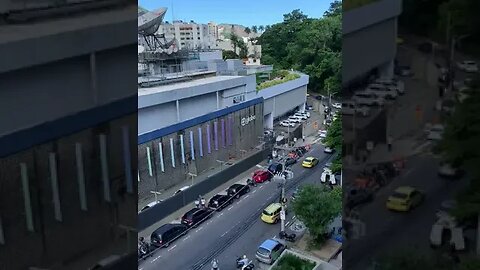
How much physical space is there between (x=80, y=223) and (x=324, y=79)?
7.21 metres

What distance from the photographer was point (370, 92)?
1.98 feet

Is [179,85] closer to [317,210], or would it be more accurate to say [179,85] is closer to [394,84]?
[317,210]

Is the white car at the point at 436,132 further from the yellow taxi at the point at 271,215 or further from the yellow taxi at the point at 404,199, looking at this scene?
the yellow taxi at the point at 271,215

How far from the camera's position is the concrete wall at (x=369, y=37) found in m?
0.57

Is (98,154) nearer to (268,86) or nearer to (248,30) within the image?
(268,86)

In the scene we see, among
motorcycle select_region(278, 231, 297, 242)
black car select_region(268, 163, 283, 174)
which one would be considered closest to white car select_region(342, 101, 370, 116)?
motorcycle select_region(278, 231, 297, 242)

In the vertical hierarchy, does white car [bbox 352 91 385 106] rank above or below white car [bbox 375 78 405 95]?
below

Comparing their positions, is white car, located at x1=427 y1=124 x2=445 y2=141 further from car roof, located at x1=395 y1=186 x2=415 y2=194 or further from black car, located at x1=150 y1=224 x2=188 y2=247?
black car, located at x1=150 y1=224 x2=188 y2=247

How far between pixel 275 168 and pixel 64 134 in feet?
13.4

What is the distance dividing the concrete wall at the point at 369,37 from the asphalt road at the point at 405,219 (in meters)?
0.14

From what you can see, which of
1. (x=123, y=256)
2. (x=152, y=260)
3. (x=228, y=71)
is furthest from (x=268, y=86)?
(x=123, y=256)

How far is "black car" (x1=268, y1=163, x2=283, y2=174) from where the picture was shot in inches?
181

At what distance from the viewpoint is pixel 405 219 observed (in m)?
0.60

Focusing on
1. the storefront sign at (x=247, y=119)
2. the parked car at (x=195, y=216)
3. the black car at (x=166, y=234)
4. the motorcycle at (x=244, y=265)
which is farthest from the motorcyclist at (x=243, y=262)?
the storefront sign at (x=247, y=119)
